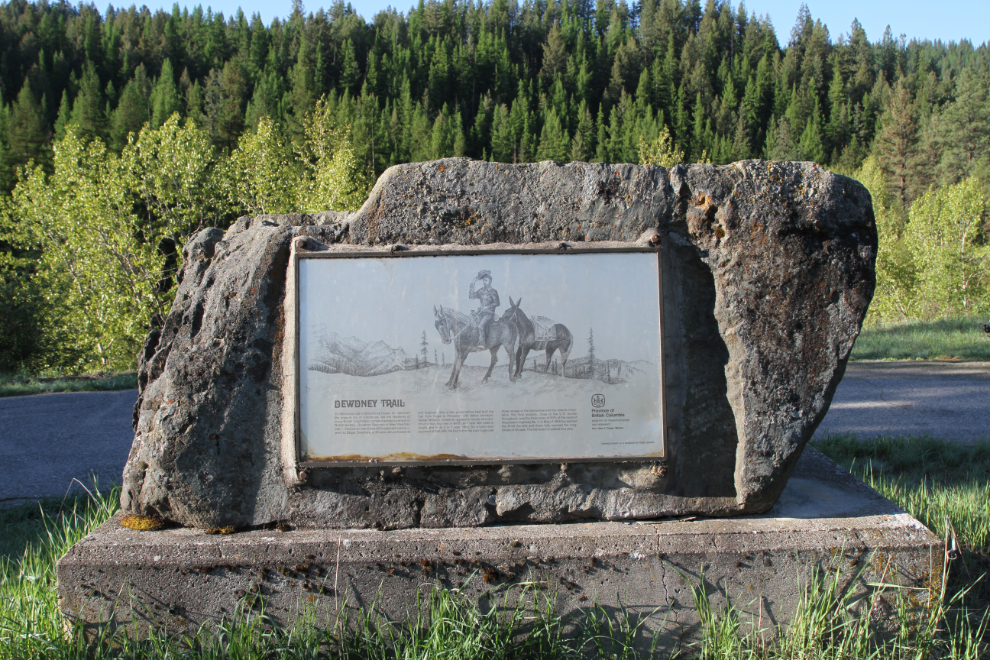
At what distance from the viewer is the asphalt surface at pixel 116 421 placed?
4.95 m

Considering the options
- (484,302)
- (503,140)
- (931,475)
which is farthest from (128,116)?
(931,475)

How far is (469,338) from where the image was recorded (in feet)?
8.32

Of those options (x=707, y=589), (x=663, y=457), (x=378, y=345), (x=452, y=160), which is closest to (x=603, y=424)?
(x=663, y=457)

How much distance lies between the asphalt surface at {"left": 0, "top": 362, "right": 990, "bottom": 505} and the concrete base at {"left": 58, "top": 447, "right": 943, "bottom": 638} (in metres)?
2.53

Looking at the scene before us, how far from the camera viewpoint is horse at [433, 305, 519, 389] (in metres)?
2.53

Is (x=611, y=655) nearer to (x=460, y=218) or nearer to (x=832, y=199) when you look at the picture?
(x=460, y=218)

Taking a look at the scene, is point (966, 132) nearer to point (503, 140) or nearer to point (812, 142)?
point (812, 142)

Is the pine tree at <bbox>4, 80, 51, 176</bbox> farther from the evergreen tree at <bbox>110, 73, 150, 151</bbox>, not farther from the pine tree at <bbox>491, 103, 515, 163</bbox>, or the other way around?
the pine tree at <bbox>491, 103, 515, 163</bbox>

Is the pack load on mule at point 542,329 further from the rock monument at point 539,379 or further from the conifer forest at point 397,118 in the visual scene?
the conifer forest at point 397,118

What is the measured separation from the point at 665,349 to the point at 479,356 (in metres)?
0.79

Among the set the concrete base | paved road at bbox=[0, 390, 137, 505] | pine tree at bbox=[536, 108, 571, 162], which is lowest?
paved road at bbox=[0, 390, 137, 505]

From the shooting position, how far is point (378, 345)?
2545mm

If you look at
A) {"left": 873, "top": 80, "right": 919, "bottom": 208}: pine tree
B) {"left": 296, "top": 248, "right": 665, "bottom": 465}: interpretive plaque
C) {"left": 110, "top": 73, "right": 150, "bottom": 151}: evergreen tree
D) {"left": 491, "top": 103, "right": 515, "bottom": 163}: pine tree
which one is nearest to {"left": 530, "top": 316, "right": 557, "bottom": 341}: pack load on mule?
{"left": 296, "top": 248, "right": 665, "bottom": 465}: interpretive plaque

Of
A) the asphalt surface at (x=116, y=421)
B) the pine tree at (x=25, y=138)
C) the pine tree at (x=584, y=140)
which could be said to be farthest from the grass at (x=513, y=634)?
the pine tree at (x=584, y=140)
